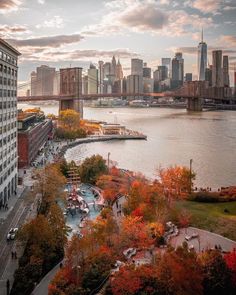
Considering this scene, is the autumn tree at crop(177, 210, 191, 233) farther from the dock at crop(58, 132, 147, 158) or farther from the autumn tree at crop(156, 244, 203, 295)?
the dock at crop(58, 132, 147, 158)

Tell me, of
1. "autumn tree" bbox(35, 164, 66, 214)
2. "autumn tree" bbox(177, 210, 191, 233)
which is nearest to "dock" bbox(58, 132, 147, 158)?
"autumn tree" bbox(35, 164, 66, 214)

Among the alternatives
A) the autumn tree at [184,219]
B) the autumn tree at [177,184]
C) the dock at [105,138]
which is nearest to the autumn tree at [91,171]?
the autumn tree at [177,184]

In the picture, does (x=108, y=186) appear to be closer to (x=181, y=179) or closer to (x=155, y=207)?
(x=181, y=179)

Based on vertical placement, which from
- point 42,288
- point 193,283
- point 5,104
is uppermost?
point 5,104

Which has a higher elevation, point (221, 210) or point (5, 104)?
point (5, 104)

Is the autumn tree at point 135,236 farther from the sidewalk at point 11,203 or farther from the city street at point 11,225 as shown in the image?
the sidewalk at point 11,203

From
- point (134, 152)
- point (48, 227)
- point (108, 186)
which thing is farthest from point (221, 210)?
point (134, 152)
